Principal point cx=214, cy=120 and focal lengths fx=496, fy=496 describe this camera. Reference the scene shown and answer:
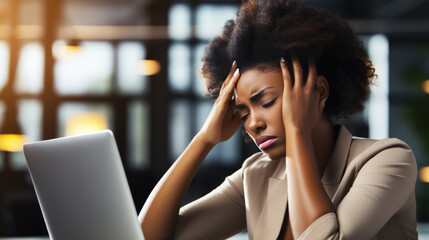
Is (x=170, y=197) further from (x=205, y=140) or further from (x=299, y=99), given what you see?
(x=299, y=99)

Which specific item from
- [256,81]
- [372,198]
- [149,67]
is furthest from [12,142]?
[372,198]

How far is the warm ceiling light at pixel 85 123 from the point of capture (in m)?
5.19

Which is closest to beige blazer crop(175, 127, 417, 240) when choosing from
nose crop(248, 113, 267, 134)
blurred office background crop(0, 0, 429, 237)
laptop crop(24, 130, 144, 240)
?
nose crop(248, 113, 267, 134)

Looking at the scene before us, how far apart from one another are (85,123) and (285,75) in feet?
13.5

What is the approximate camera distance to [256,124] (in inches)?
56.9

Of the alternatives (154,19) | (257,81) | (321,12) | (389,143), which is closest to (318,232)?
(389,143)

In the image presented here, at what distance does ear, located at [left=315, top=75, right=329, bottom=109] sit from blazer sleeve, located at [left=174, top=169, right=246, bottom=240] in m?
0.46

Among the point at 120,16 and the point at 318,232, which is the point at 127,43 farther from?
the point at 318,232

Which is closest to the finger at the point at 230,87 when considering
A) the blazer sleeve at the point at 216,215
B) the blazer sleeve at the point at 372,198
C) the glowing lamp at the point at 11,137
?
the blazer sleeve at the point at 216,215

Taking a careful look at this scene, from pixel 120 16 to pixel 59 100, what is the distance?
1121 millimetres

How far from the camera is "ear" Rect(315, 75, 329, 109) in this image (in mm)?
1462

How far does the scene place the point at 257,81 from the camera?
1458mm

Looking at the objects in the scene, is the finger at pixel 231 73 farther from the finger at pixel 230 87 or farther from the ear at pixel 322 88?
the ear at pixel 322 88

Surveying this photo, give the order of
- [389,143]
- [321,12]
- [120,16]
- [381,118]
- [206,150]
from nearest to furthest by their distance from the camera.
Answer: [389,143] < [321,12] < [206,150] < [381,118] < [120,16]
